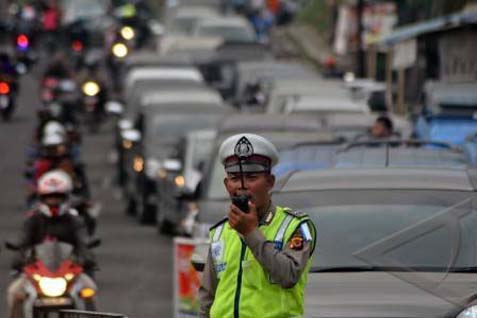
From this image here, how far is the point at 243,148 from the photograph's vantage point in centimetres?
761

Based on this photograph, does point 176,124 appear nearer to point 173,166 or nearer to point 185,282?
point 173,166

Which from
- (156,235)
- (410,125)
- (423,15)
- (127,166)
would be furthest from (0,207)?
(423,15)

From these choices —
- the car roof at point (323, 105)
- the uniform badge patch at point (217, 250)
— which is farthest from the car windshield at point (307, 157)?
the car roof at point (323, 105)

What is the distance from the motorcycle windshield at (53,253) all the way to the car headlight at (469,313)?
592cm

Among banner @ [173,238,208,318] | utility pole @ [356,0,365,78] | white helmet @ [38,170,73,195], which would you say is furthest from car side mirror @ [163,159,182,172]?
utility pole @ [356,0,365,78]

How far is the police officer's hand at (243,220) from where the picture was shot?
7.32 meters

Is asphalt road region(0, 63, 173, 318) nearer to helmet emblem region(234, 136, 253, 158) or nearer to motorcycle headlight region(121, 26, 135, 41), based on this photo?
motorcycle headlight region(121, 26, 135, 41)

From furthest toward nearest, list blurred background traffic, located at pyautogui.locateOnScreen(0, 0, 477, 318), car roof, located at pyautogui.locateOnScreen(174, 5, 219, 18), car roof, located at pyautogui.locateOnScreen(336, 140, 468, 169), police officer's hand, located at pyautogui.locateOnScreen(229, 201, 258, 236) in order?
car roof, located at pyautogui.locateOnScreen(174, 5, 219, 18), car roof, located at pyautogui.locateOnScreen(336, 140, 468, 169), blurred background traffic, located at pyautogui.locateOnScreen(0, 0, 477, 318), police officer's hand, located at pyautogui.locateOnScreen(229, 201, 258, 236)

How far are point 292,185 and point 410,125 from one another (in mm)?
13876

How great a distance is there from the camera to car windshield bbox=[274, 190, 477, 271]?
858cm

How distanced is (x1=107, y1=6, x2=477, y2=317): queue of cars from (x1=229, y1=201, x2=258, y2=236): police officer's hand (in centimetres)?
82

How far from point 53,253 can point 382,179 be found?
3.95m

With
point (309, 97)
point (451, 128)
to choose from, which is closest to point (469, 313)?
point (451, 128)

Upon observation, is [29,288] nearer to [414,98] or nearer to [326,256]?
[326,256]
